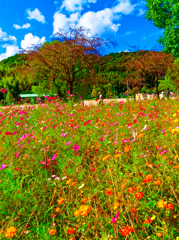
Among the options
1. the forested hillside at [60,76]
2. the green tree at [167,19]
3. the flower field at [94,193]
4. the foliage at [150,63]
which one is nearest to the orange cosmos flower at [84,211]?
the flower field at [94,193]

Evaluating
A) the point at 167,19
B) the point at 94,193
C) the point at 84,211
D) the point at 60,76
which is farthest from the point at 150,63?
the point at 84,211

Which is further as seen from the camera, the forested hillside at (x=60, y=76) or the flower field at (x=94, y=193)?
the forested hillside at (x=60, y=76)

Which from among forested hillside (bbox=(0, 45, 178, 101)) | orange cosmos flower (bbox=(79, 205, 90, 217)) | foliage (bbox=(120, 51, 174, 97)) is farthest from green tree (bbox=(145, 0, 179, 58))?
orange cosmos flower (bbox=(79, 205, 90, 217))

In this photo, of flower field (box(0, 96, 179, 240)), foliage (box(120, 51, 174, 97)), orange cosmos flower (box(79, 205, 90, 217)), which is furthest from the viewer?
foliage (box(120, 51, 174, 97))

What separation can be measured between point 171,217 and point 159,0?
1483 cm

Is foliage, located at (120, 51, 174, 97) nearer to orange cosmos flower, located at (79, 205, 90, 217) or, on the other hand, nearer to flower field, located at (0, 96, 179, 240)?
flower field, located at (0, 96, 179, 240)

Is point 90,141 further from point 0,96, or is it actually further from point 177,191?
point 0,96

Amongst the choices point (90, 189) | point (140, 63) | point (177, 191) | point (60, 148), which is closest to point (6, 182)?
point (90, 189)

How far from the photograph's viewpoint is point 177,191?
1.72 m

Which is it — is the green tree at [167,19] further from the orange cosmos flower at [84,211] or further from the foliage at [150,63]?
the orange cosmos flower at [84,211]

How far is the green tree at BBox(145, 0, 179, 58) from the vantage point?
12036mm

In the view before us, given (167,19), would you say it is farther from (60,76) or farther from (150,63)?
(60,76)

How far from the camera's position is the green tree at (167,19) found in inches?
474

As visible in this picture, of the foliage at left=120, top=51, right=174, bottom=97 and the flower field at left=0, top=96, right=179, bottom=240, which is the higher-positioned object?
the foliage at left=120, top=51, right=174, bottom=97
